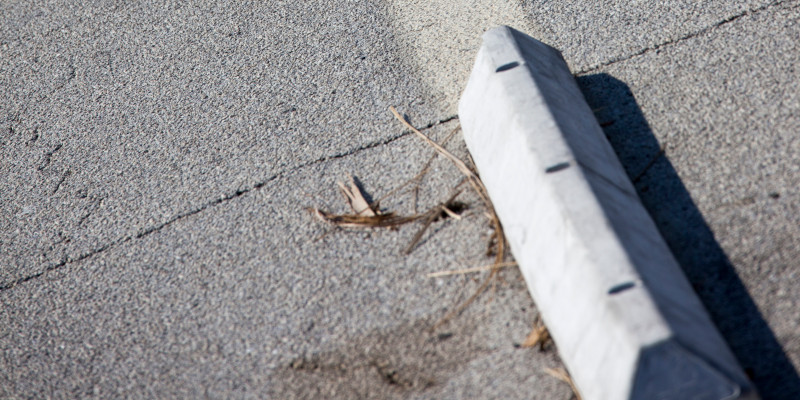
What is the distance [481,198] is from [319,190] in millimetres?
772

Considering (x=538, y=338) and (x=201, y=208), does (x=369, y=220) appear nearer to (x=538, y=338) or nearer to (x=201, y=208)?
(x=201, y=208)

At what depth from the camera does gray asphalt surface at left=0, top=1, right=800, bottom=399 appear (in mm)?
2773

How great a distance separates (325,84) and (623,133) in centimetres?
160

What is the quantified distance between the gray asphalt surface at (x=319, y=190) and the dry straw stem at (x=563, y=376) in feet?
0.09

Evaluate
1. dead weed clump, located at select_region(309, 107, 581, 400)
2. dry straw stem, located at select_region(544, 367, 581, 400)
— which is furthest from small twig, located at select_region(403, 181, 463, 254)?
dry straw stem, located at select_region(544, 367, 581, 400)

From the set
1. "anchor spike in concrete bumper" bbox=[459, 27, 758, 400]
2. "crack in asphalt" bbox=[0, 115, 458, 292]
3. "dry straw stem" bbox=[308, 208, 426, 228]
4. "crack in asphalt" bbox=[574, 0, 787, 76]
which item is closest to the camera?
"anchor spike in concrete bumper" bbox=[459, 27, 758, 400]

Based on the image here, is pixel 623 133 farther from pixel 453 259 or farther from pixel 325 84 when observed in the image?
pixel 325 84

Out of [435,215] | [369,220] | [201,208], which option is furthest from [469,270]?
[201,208]

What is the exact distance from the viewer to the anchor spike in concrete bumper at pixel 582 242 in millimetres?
2158

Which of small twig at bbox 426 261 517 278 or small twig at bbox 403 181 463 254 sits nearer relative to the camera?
small twig at bbox 426 261 517 278

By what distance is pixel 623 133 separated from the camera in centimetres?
329

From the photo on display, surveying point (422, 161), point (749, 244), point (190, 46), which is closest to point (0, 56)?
point (190, 46)

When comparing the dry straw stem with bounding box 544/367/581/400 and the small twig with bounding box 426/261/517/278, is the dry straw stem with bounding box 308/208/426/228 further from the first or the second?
the dry straw stem with bounding box 544/367/581/400

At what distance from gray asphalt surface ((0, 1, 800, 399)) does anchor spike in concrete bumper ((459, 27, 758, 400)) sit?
0.79 ft
